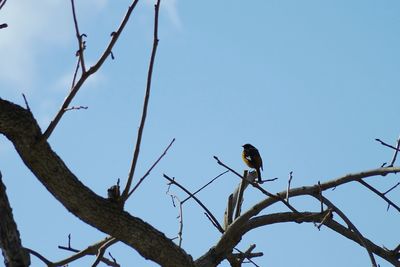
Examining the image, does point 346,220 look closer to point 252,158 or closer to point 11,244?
point 11,244

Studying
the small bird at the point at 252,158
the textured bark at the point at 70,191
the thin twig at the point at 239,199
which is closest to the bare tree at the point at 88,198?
the textured bark at the point at 70,191

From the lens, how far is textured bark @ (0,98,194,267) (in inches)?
130

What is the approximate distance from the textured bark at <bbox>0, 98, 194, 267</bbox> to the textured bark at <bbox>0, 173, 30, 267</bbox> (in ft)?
1.61

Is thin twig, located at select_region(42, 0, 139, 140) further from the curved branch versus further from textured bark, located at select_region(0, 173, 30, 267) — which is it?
the curved branch

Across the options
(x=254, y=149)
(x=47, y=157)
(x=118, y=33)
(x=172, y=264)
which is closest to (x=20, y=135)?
(x=47, y=157)

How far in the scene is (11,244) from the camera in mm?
2861

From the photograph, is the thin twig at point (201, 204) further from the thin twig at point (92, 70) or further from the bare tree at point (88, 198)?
the thin twig at point (92, 70)

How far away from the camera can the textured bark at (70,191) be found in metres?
3.30

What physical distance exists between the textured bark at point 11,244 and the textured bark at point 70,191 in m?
0.49

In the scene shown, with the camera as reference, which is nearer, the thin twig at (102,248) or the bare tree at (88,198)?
the bare tree at (88,198)

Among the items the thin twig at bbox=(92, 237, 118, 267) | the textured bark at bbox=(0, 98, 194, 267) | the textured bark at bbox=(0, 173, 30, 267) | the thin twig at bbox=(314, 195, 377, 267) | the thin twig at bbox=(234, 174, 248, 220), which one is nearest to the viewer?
the textured bark at bbox=(0, 173, 30, 267)

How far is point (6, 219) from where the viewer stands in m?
2.88

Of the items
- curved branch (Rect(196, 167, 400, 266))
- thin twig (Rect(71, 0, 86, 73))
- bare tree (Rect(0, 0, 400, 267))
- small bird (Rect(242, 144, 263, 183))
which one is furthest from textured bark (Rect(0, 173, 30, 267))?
small bird (Rect(242, 144, 263, 183))

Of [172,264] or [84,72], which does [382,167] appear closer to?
[172,264]
